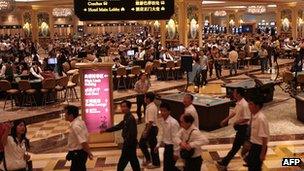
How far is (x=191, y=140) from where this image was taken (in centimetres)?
559

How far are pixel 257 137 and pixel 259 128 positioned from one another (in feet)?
0.39

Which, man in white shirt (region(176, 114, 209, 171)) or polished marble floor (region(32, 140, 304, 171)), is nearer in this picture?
man in white shirt (region(176, 114, 209, 171))

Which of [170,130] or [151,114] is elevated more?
[151,114]

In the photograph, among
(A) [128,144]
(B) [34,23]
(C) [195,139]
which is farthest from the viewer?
(B) [34,23]

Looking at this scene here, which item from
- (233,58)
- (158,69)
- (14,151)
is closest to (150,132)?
(14,151)

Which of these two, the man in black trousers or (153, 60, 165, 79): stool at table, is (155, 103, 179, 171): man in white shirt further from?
(153, 60, 165, 79): stool at table

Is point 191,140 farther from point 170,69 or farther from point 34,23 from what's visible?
point 34,23

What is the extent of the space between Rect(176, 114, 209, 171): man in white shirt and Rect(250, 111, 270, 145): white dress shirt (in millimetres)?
692

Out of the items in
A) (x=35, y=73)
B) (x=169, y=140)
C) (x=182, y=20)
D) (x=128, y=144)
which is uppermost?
(x=182, y=20)

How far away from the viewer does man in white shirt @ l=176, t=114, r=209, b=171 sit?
5543 millimetres

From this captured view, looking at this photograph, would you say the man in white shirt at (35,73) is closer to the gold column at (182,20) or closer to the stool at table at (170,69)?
the stool at table at (170,69)

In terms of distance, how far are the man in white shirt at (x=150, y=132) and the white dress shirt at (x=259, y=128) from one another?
1745 millimetres

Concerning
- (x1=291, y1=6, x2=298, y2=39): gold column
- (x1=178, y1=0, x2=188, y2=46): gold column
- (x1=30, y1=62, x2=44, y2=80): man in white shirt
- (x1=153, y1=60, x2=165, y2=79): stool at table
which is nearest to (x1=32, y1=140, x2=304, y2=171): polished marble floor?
(x1=30, y1=62, x2=44, y2=80): man in white shirt

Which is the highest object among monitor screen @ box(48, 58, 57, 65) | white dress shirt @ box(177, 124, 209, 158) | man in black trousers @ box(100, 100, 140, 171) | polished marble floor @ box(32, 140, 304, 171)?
monitor screen @ box(48, 58, 57, 65)
